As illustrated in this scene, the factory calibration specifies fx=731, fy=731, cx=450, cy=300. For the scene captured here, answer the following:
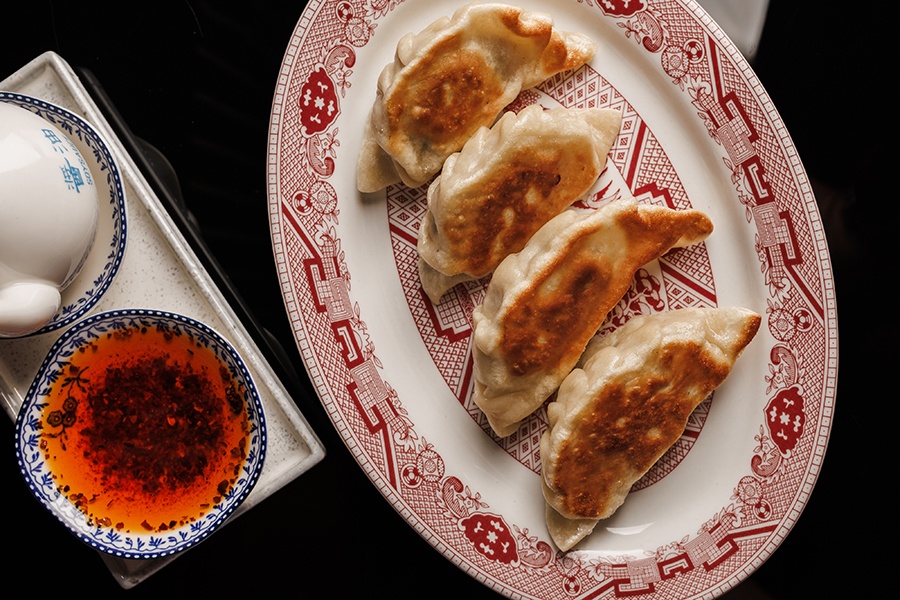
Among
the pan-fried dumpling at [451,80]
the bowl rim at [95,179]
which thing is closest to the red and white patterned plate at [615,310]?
the pan-fried dumpling at [451,80]

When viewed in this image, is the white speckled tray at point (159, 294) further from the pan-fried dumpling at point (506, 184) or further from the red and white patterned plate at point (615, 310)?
the pan-fried dumpling at point (506, 184)

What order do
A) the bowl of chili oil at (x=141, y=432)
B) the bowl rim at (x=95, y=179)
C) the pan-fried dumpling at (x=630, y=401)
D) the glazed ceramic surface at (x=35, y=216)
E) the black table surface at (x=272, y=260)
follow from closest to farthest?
the glazed ceramic surface at (x=35, y=216) → the bowl rim at (x=95, y=179) → the bowl of chili oil at (x=141, y=432) → the pan-fried dumpling at (x=630, y=401) → the black table surface at (x=272, y=260)

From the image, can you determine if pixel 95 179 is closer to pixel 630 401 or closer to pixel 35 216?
pixel 35 216

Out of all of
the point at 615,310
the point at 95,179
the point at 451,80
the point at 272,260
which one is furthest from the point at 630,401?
the point at 95,179

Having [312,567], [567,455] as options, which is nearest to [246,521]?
[312,567]

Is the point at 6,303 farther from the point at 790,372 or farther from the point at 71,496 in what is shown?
the point at 790,372

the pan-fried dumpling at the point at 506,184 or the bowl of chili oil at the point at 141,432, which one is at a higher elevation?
the pan-fried dumpling at the point at 506,184

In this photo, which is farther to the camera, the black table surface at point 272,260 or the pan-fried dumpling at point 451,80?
the black table surface at point 272,260
